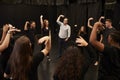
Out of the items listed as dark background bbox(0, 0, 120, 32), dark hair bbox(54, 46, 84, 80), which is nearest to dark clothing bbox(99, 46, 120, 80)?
dark hair bbox(54, 46, 84, 80)

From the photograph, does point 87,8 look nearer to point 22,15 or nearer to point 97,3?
point 97,3

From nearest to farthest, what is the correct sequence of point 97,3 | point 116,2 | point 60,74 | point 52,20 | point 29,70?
point 60,74, point 29,70, point 116,2, point 97,3, point 52,20

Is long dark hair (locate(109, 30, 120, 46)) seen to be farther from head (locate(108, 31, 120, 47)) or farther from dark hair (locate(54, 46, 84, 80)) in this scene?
dark hair (locate(54, 46, 84, 80))

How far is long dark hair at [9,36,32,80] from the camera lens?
3.16 metres

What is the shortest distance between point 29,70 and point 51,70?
13.1 ft

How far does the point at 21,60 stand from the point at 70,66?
1.74 ft

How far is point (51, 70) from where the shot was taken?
23.6ft

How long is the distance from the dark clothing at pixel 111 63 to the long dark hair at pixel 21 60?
1.01 m

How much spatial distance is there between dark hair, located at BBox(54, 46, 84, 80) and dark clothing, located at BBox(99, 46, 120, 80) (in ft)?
2.43

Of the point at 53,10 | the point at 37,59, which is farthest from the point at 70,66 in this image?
Result: the point at 53,10

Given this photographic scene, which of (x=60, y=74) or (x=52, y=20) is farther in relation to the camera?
(x=52, y=20)

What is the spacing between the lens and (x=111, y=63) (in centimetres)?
372

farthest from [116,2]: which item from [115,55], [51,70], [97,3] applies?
[115,55]

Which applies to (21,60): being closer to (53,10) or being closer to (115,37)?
(115,37)
